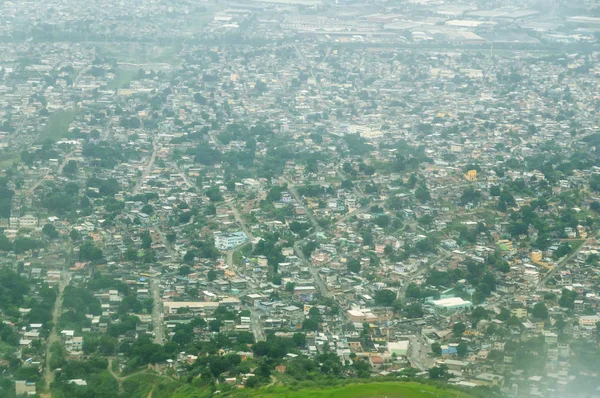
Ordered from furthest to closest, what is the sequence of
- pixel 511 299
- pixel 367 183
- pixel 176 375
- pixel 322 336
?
pixel 367 183, pixel 511 299, pixel 322 336, pixel 176 375

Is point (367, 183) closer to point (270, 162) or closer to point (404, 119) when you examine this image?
point (270, 162)

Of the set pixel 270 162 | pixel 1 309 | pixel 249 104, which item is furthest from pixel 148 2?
pixel 1 309

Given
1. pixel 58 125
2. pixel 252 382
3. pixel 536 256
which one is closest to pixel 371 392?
pixel 252 382

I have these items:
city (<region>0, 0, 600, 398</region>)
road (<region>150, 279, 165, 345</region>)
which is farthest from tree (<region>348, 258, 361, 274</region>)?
road (<region>150, 279, 165, 345</region>)

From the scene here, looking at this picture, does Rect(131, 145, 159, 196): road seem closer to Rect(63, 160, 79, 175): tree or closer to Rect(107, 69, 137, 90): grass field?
Rect(63, 160, 79, 175): tree

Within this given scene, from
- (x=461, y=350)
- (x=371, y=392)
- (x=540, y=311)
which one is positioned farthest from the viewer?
(x=540, y=311)

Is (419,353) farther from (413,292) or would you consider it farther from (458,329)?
(413,292)
